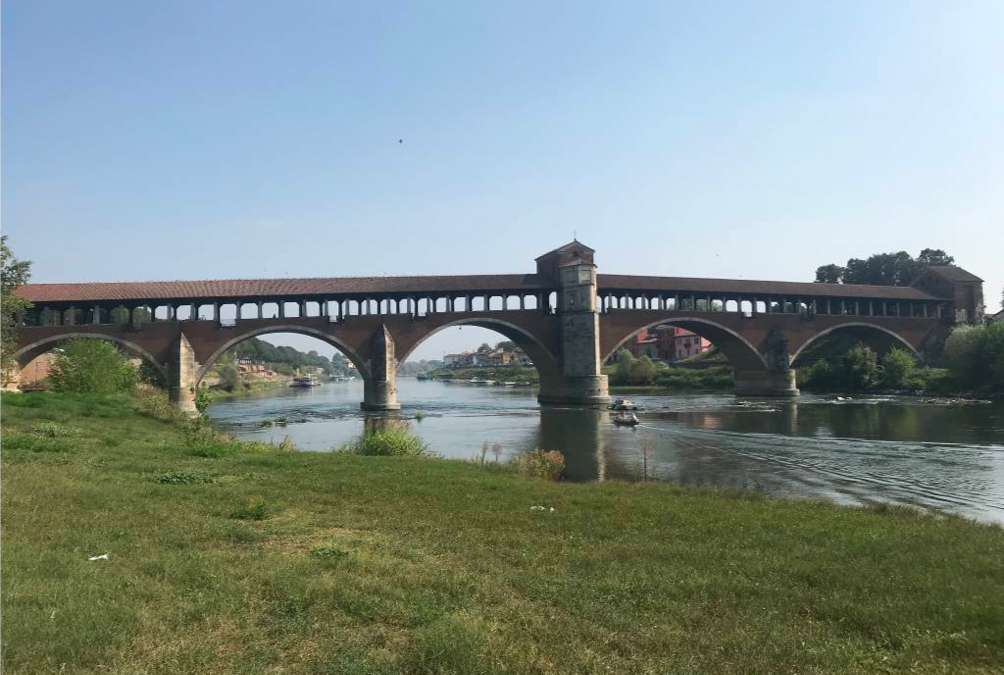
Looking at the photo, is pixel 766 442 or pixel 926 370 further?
Answer: pixel 926 370

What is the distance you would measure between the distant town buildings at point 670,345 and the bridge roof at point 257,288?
54657 millimetres

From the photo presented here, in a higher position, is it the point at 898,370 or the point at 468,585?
the point at 898,370

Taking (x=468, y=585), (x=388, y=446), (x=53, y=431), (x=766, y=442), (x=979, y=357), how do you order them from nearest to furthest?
(x=468, y=585) → (x=53, y=431) → (x=388, y=446) → (x=766, y=442) → (x=979, y=357)

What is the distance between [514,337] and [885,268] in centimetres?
7193

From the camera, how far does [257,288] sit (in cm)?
5003

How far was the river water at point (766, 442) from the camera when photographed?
18094mm

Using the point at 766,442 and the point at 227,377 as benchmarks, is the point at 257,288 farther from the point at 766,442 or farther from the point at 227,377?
the point at 227,377

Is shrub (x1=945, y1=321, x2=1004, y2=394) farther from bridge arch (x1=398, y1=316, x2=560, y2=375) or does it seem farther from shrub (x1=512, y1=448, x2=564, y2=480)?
shrub (x1=512, y1=448, x2=564, y2=480)

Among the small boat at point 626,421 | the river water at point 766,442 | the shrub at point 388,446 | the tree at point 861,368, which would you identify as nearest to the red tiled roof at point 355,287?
the tree at point 861,368

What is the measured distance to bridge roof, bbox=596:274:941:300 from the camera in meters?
57.3

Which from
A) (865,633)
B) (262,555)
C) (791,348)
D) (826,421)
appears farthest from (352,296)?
(865,633)

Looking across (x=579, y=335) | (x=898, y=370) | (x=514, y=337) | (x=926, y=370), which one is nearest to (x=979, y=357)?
(x=898, y=370)

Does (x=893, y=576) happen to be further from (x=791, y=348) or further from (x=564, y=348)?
(x=791, y=348)

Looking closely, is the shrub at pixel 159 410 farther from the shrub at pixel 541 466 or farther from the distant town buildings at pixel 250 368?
the distant town buildings at pixel 250 368
